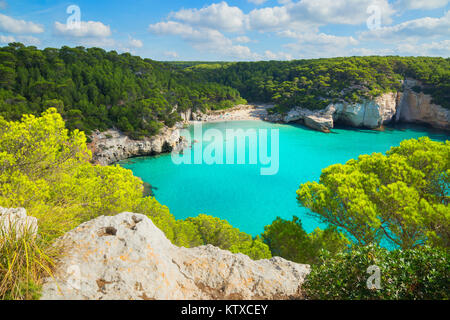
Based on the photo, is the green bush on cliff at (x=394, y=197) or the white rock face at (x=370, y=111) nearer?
the green bush on cliff at (x=394, y=197)

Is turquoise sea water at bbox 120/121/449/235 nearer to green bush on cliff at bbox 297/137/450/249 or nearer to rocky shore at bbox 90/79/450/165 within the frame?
rocky shore at bbox 90/79/450/165

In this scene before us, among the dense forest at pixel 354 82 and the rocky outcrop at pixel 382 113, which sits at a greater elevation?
the dense forest at pixel 354 82

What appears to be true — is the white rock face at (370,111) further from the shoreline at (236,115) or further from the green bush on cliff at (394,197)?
the green bush on cliff at (394,197)

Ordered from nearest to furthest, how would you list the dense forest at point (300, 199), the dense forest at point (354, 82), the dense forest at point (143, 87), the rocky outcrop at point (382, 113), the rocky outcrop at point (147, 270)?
the rocky outcrop at point (147, 270), the dense forest at point (300, 199), the dense forest at point (143, 87), the rocky outcrop at point (382, 113), the dense forest at point (354, 82)

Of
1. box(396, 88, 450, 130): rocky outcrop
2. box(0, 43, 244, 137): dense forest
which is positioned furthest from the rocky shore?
box(0, 43, 244, 137): dense forest

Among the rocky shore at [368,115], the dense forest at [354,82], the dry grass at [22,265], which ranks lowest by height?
the dry grass at [22,265]

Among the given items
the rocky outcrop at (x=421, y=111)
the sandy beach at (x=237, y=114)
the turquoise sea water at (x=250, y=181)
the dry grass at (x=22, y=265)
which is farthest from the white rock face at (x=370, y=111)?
the dry grass at (x=22, y=265)

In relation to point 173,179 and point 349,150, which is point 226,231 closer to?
point 173,179
